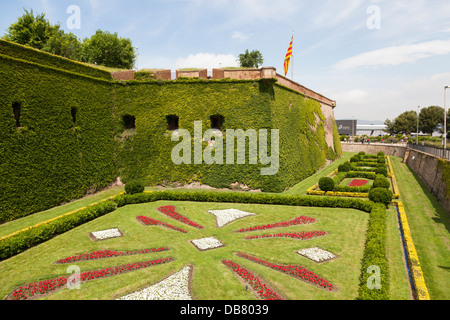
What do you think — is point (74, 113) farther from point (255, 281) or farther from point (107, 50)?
point (107, 50)

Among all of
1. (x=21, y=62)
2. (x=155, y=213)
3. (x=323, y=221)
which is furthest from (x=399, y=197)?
(x=21, y=62)

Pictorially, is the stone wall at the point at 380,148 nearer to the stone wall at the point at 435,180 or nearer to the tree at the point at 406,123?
the stone wall at the point at 435,180

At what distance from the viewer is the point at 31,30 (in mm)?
35719

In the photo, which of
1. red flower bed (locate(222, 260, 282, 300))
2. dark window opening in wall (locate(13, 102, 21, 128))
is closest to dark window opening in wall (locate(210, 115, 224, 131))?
dark window opening in wall (locate(13, 102, 21, 128))

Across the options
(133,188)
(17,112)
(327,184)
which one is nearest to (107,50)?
(17,112)

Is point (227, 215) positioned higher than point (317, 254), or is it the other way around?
point (227, 215)

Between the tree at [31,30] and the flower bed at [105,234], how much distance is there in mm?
35071

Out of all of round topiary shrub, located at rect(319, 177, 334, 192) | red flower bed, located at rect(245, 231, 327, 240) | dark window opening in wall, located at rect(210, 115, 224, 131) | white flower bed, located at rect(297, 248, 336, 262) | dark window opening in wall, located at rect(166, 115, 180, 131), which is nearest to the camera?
white flower bed, located at rect(297, 248, 336, 262)

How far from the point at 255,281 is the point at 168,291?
109 inches

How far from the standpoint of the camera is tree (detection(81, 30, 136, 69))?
1615 inches

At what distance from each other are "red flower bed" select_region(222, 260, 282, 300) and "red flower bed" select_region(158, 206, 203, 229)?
464 cm

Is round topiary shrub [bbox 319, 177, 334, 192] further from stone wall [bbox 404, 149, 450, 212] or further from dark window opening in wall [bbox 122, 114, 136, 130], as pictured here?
dark window opening in wall [bbox 122, 114, 136, 130]
